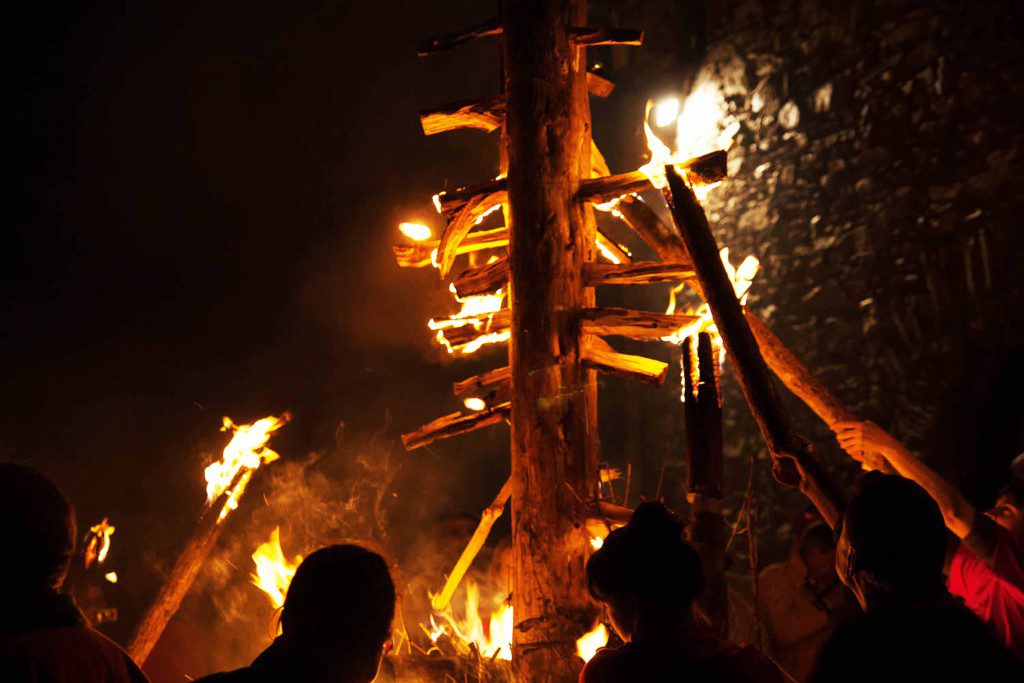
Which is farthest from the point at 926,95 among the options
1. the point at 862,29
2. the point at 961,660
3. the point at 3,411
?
the point at 3,411

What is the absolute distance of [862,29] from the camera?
7.64 m

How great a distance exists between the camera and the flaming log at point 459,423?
460cm

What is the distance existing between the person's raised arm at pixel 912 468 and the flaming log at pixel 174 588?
4.92 meters

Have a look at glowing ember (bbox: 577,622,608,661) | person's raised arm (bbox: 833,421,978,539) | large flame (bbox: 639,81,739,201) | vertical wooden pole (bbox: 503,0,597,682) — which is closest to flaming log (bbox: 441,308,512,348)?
vertical wooden pole (bbox: 503,0,597,682)

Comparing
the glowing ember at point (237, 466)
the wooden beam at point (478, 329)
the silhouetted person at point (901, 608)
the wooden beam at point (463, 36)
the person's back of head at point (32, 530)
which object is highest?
the wooden beam at point (463, 36)

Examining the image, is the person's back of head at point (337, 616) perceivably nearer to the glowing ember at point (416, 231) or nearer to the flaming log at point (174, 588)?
the glowing ember at point (416, 231)

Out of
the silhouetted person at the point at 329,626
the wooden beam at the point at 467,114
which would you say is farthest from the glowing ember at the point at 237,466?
the silhouetted person at the point at 329,626

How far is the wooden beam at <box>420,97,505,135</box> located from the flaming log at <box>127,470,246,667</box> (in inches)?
147

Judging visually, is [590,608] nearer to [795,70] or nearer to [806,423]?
[806,423]

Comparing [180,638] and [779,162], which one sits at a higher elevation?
[779,162]

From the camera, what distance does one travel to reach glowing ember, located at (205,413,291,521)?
575 cm

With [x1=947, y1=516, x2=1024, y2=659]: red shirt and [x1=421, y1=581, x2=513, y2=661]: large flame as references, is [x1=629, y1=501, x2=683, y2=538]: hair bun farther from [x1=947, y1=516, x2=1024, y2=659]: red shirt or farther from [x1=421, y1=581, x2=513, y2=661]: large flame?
[x1=421, y1=581, x2=513, y2=661]: large flame

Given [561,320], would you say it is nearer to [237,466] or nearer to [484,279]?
[484,279]

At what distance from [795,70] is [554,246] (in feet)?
19.4
